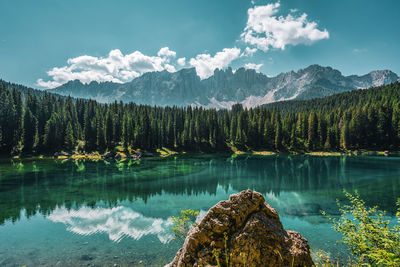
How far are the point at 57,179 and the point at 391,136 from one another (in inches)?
6184

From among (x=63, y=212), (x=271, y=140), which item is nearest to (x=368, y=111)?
(x=271, y=140)

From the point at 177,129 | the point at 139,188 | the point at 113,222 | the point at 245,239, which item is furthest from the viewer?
the point at 177,129

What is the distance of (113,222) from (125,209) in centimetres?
461

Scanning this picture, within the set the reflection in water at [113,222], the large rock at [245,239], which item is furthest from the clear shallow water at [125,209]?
the large rock at [245,239]

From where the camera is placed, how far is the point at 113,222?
2389cm

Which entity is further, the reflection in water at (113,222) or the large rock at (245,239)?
the reflection in water at (113,222)

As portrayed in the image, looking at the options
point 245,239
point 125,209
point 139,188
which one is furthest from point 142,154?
point 245,239

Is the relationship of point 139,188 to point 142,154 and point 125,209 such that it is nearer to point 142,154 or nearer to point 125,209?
point 125,209

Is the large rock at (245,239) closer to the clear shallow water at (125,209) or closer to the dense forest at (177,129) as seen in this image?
the clear shallow water at (125,209)

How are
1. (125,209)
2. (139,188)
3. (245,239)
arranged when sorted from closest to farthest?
(245,239) < (125,209) < (139,188)

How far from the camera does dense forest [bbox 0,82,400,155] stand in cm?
10144

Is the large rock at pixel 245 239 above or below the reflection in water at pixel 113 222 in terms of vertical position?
above

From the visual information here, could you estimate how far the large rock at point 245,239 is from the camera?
6316 millimetres

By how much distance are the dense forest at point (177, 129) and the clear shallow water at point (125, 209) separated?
2330 inches
